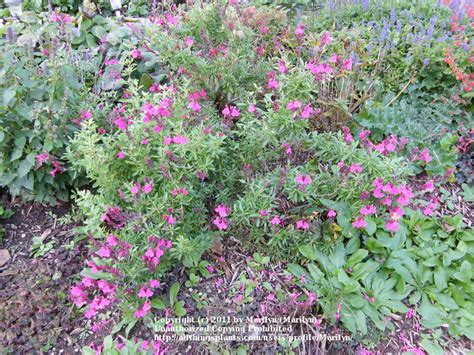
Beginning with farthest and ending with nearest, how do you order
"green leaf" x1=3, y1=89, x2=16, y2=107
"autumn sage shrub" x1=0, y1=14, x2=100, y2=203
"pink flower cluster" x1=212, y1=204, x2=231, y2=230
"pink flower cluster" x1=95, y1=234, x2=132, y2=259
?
"autumn sage shrub" x1=0, y1=14, x2=100, y2=203 → "green leaf" x1=3, y1=89, x2=16, y2=107 → "pink flower cluster" x1=212, y1=204, x2=231, y2=230 → "pink flower cluster" x1=95, y1=234, x2=132, y2=259

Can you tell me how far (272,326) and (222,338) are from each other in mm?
277

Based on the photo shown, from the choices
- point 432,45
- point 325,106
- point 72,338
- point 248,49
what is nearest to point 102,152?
point 72,338

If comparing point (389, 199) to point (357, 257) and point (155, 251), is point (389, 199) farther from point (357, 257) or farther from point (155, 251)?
point (155, 251)

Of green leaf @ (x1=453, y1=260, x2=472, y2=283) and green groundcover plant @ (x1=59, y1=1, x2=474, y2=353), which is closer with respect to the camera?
green groundcover plant @ (x1=59, y1=1, x2=474, y2=353)

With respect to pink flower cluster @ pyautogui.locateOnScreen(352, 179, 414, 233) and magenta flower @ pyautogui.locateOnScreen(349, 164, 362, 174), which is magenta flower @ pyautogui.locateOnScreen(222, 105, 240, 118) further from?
pink flower cluster @ pyautogui.locateOnScreen(352, 179, 414, 233)

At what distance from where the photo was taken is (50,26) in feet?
9.62

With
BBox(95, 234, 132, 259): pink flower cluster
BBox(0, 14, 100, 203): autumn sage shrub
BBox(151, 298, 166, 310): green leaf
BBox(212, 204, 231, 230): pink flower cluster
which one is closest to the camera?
BBox(95, 234, 132, 259): pink flower cluster

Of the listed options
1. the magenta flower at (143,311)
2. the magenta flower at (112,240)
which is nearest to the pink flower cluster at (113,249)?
the magenta flower at (112,240)

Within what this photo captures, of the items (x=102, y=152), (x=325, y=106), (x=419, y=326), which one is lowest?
(x=419, y=326)

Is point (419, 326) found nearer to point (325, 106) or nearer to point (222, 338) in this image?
point (222, 338)

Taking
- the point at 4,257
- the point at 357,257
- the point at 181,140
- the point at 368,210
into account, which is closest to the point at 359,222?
the point at 368,210

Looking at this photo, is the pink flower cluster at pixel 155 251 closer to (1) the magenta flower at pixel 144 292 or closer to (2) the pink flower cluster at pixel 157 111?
(1) the magenta flower at pixel 144 292

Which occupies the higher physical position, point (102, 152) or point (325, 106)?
point (102, 152)

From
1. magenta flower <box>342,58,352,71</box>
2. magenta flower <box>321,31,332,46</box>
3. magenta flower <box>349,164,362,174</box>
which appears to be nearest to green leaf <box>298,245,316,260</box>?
magenta flower <box>349,164,362,174</box>
